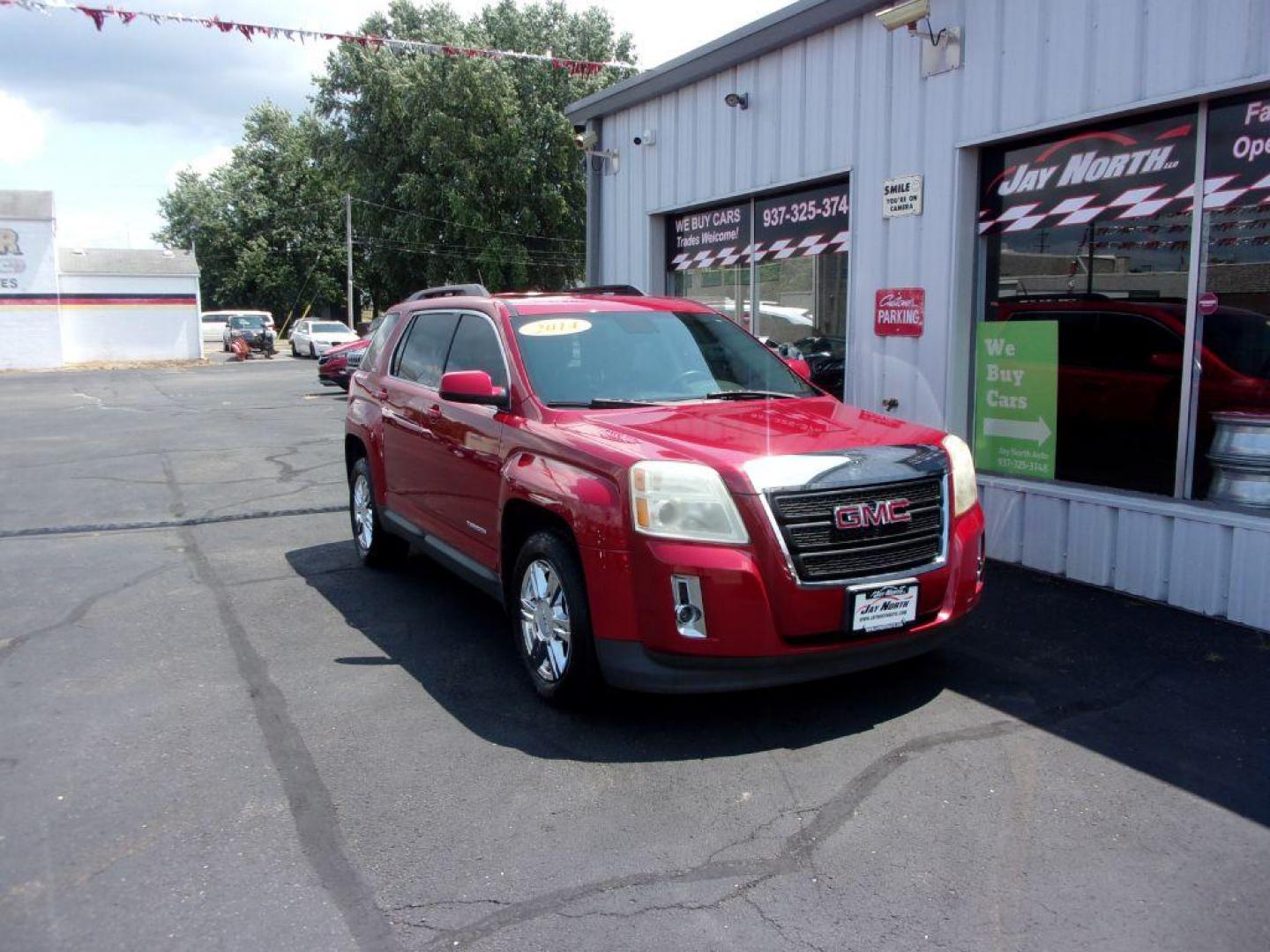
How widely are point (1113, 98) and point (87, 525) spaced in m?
8.59

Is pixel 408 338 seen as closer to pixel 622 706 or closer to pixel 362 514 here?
pixel 362 514

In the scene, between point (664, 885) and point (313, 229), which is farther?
point (313, 229)

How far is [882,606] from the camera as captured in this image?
415 cm

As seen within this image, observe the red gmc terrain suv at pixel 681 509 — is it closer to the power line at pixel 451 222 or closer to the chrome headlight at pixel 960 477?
the chrome headlight at pixel 960 477

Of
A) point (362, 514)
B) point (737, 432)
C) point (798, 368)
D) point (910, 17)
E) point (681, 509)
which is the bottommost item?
point (362, 514)

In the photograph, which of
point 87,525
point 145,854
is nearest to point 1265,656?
point 145,854

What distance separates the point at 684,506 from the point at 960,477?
142 centimetres

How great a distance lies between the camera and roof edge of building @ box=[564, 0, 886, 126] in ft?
26.6

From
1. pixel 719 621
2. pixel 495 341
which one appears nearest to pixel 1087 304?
pixel 495 341

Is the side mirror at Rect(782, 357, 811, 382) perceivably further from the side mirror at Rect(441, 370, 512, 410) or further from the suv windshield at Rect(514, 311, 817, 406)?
the side mirror at Rect(441, 370, 512, 410)

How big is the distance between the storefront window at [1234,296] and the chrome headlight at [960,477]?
2.09 metres

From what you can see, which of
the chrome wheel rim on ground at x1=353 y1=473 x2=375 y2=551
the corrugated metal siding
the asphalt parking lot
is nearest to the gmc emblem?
the asphalt parking lot

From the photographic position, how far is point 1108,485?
6.63m

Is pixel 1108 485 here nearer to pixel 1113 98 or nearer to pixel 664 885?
pixel 1113 98
